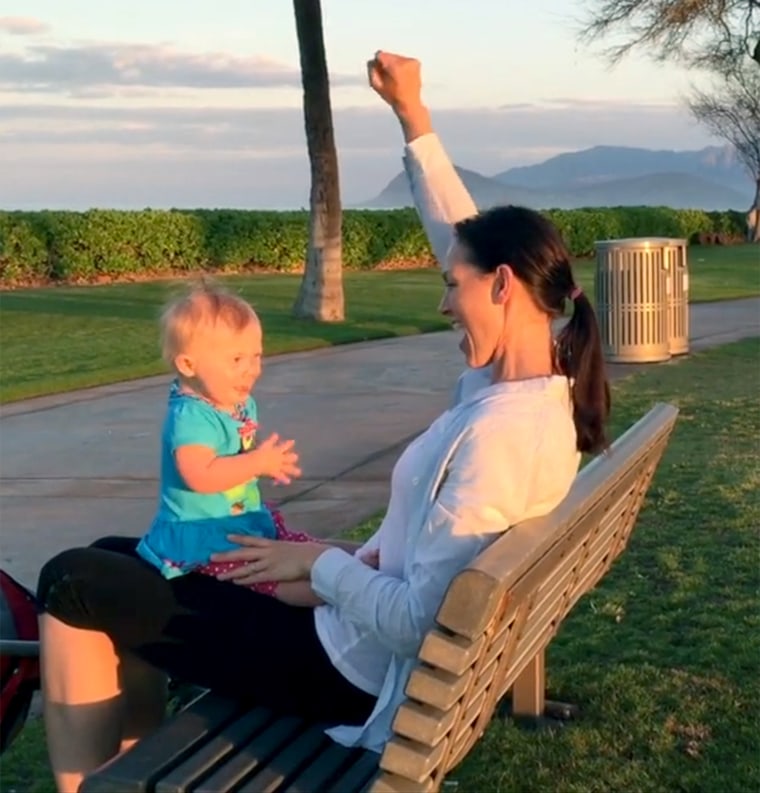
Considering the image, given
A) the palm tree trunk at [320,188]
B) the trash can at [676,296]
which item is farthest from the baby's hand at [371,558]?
the palm tree trunk at [320,188]

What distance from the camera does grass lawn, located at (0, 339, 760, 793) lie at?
4.11m

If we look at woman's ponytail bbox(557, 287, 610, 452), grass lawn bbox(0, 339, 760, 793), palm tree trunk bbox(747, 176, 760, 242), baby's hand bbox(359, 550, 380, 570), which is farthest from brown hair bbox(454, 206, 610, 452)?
palm tree trunk bbox(747, 176, 760, 242)

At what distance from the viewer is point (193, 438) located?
3.62 meters

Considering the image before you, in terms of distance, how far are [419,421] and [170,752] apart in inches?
298

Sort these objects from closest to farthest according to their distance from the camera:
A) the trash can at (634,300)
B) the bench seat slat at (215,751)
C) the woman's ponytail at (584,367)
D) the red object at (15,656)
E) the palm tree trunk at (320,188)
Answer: the bench seat slat at (215,751) < the woman's ponytail at (584,367) < the red object at (15,656) < the trash can at (634,300) < the palm tree trunk at (320,188)

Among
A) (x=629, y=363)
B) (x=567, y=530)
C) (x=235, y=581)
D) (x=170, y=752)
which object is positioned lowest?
(x=629, y=363)

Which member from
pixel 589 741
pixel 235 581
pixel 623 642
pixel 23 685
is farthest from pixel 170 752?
pixel 623 642

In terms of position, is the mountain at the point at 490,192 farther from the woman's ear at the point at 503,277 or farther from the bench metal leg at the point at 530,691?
the bench metal leg at the point at 530,691

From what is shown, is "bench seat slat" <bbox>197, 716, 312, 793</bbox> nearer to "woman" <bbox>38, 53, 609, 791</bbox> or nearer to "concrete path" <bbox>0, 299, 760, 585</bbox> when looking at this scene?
"woman" <bbox>38, 53, 609, 791</bbox>

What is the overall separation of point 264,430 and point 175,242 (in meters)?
22.0

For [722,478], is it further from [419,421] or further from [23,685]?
[23,685]

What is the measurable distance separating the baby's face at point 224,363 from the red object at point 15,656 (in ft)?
2.45

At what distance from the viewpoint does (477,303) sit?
10.3 feet

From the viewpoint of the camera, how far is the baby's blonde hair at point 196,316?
367 centimetres
